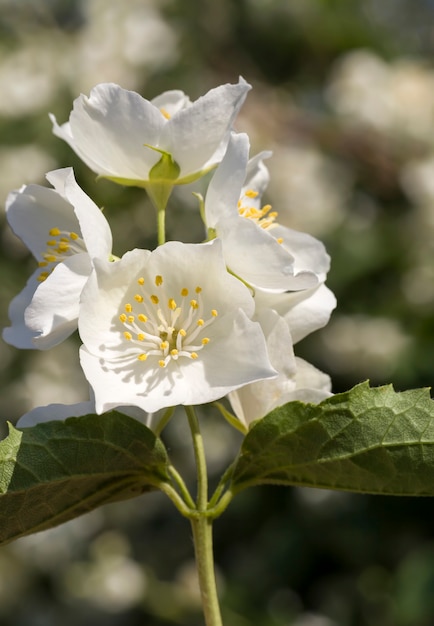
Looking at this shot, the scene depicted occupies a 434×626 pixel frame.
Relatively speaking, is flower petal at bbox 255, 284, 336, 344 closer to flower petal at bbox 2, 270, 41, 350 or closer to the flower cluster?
the flower cluster

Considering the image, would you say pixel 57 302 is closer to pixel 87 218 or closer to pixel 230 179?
pixel 87 218

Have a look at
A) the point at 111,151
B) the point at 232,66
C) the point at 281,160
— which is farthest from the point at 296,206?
the point at 111,151

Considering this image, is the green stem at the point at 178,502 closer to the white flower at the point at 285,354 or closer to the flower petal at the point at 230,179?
the white flower at the point at 285,354

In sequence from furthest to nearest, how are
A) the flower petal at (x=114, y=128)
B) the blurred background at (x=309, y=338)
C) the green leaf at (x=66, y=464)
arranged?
the blurred background at (x=309, y=338) → the flower petal at (x=114, y=128) → the green leaf at (x=66, y=464)

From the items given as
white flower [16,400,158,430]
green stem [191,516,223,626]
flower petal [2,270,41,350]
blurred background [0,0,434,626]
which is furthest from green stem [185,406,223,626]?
blurred background [0,0,434,626]

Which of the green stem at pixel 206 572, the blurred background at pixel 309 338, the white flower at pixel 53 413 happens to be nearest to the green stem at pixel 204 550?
the green stem at pixel 206 572

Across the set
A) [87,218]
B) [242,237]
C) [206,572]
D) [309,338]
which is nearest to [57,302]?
[87,218]
